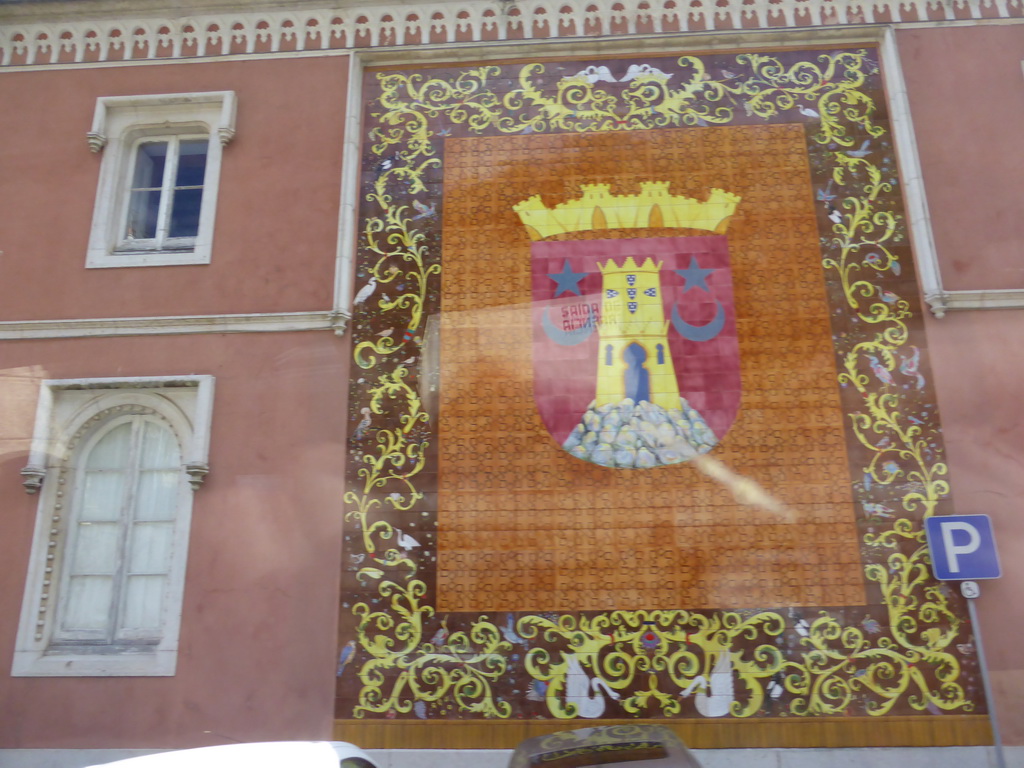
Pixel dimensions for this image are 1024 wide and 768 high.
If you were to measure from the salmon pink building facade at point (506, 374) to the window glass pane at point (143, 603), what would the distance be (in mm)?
48

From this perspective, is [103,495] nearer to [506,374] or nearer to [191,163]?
[191,163]

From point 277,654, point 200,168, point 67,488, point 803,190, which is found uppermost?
point 200,168

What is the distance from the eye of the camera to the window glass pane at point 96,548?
779cm

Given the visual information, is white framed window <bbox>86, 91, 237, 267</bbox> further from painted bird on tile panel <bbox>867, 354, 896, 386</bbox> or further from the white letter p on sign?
the white letter p on sign

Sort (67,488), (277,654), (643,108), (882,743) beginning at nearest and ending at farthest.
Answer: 1. (882,743)
2. (277,654)
3. (67,488)
4. (643,108)

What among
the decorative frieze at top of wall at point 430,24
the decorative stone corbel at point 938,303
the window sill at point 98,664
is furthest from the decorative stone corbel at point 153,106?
the decorative stone corbel at point 938,303

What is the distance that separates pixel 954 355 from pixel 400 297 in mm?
5285

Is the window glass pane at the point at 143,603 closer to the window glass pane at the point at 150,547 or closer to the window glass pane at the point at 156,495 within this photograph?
the window glass pane at the point at 150,547

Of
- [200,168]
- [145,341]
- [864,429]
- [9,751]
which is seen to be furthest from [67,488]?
[864,429]

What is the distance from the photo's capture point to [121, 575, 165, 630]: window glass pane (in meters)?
7.61

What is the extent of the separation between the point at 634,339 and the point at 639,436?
0.94 meters

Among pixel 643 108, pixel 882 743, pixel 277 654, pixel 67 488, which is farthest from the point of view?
pixel 643 108

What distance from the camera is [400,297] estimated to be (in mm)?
8266

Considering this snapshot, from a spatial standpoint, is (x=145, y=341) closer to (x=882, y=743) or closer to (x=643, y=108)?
(x=643, y=108)
